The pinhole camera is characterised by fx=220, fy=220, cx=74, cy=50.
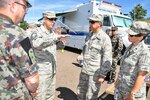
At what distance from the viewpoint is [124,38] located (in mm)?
10938

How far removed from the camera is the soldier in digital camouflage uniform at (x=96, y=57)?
420 centimetres

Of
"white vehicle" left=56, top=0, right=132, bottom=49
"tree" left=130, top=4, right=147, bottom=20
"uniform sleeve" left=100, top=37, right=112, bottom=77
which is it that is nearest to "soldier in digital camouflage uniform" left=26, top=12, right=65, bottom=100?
"uniform sleeve" left=100, top=37, right=112, bottom=77

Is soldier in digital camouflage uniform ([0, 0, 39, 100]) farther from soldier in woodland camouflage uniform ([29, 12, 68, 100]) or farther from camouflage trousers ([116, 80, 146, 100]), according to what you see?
soldier in woodland camouflage uniform ([29, 12, 68, 100])

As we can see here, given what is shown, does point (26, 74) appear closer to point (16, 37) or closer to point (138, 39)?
point (16, 37)

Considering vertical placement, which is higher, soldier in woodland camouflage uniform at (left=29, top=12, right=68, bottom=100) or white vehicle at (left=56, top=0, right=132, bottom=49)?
white vehicle at (left=56, top=0, right=132, bottom=49)

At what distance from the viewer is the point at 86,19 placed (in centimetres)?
1348

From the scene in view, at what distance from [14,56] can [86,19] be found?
11.8 m

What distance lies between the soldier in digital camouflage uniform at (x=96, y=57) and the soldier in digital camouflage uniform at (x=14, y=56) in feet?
7.63

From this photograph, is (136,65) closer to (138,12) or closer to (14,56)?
(14,56)

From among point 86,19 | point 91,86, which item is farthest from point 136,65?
point 86,19

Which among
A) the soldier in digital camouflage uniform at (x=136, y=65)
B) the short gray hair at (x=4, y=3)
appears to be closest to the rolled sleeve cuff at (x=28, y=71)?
the short gray hair at (x=4, y=3)

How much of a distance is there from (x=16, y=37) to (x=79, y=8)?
1274cm

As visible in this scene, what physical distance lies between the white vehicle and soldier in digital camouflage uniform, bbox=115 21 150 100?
7.74 m

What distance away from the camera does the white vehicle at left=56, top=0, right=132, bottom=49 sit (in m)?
11.6
